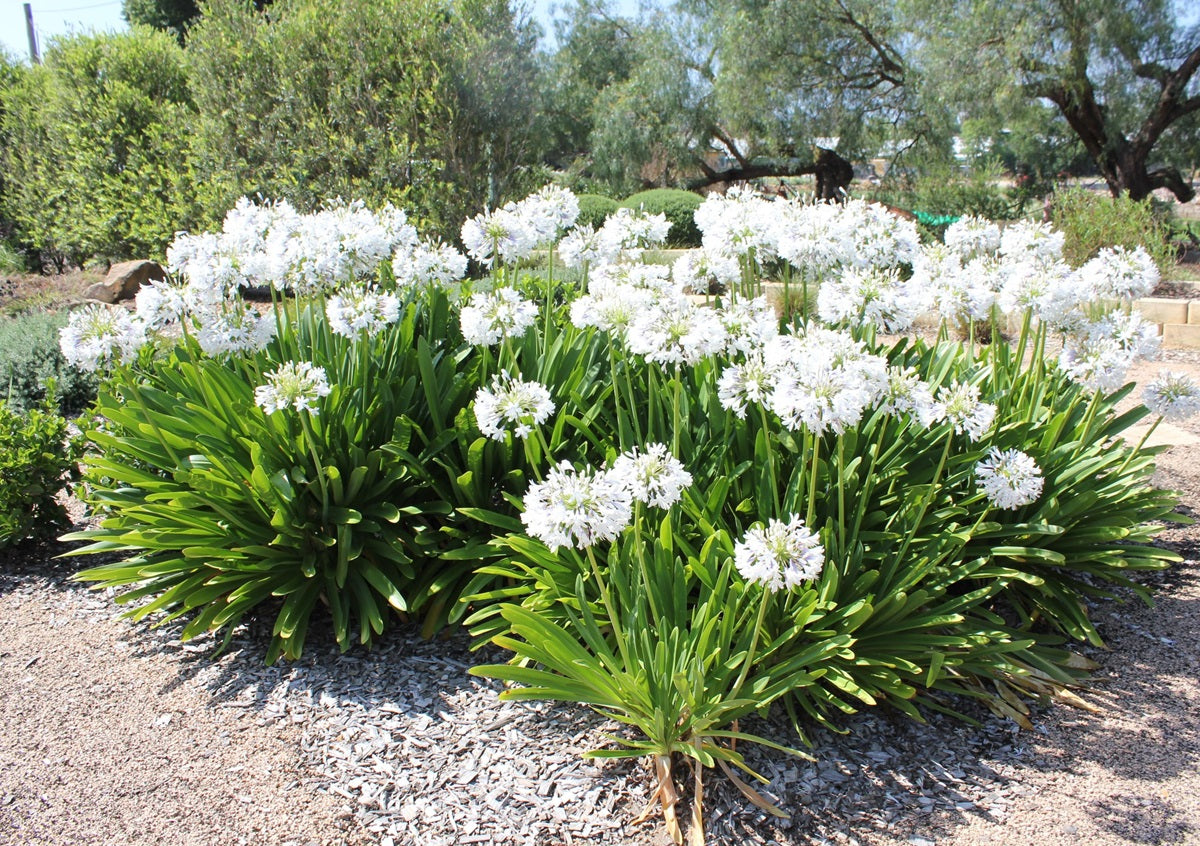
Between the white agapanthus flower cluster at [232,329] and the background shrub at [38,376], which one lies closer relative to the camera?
the white agapanthus flower cluster at [232,329]

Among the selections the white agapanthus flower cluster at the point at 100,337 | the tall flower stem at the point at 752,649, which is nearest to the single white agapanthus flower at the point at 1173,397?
the tall flower stem at the point at 752,649

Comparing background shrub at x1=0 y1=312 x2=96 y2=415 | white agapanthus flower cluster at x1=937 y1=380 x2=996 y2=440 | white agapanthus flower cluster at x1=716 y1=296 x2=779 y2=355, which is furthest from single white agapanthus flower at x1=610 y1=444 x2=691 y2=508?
background shrub at x1=0 y1=312 x2=96 y2=415

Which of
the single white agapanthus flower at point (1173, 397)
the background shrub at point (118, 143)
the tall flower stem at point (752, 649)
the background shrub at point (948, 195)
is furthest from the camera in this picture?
the background shrub at point (948, 195)

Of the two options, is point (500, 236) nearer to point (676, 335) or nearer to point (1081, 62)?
point (676, 335)

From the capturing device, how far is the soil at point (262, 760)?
9.51ft

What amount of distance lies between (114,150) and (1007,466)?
16054 mm

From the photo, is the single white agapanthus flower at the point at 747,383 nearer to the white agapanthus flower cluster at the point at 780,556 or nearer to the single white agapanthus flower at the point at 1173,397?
the white agapanthus flower cluster at the point at 780,556

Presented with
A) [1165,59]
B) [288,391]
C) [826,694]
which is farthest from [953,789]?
[1165,59]

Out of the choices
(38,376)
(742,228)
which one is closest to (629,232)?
(742,228)

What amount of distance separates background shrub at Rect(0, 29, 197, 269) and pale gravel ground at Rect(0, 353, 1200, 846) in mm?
11820

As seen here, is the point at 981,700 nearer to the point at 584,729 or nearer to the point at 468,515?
the point at 584,729

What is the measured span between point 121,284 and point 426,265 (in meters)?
10.9

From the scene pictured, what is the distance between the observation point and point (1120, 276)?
3.86 m

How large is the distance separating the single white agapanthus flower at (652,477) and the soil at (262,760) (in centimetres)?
108
